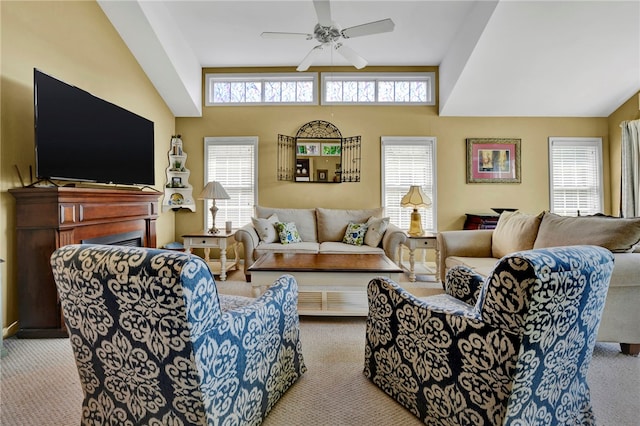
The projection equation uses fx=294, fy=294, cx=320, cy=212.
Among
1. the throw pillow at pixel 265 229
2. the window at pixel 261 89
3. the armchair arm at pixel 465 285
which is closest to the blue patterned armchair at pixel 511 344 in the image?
the armchair arm at pixel 465 285

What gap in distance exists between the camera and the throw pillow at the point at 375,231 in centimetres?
377

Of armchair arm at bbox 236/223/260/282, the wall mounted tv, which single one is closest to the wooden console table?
the wall mounted tv

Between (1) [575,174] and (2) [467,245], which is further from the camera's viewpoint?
(1) [575,174]

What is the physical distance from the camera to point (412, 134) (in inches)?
182

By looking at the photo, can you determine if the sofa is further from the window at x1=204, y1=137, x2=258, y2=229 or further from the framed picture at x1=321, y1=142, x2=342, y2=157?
the framed picture at x1=321, y1=142, x2=342, y2=157

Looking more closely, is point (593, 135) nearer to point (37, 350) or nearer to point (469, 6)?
point (469, 6)

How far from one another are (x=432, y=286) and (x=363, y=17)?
3284 mm

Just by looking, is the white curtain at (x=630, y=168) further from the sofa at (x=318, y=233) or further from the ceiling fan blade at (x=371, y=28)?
the ceiling fan blade at (x=371, y=28)

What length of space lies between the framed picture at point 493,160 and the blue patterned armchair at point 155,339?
445 cm

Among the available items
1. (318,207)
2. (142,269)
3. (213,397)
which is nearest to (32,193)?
(142,269)

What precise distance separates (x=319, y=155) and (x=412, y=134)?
150 centimetres

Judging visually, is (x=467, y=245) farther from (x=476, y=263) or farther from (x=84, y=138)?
(x=84, y=138)

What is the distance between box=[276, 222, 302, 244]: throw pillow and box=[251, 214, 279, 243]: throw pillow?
0.08m

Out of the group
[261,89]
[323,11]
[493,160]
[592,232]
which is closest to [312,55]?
[323,11]
